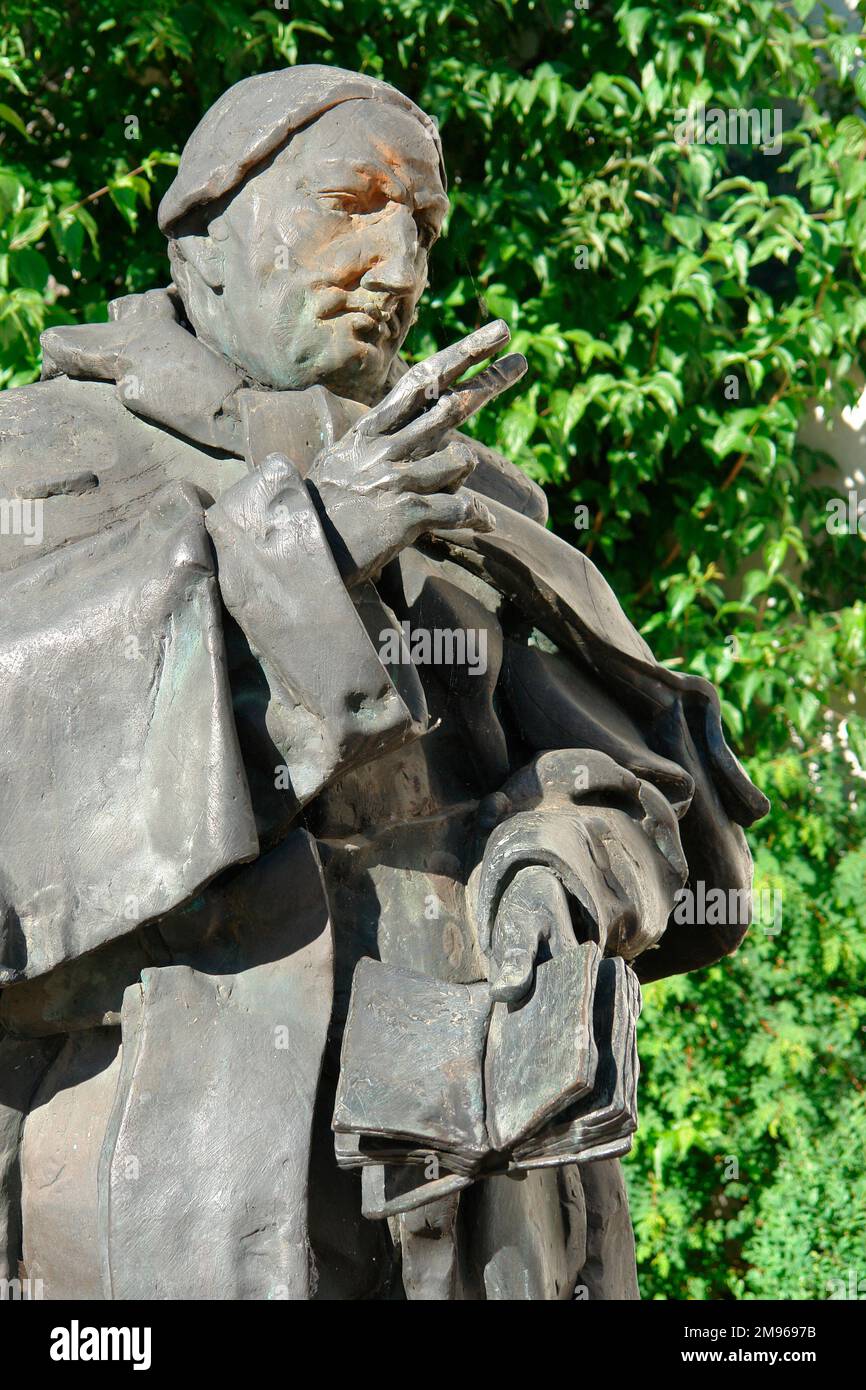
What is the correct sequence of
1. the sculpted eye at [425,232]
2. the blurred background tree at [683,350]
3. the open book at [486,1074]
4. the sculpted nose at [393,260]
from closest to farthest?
the open book at [486,1074] → the sculpted nose at [393,260] → the sculpted eye at [425,232] → the blurred background tree at [683,350]

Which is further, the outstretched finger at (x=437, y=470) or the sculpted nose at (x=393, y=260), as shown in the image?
the sculpted nose at (x=393, y=260)

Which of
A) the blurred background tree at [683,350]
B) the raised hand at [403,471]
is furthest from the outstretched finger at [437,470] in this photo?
the blurred background tree at [683,350]

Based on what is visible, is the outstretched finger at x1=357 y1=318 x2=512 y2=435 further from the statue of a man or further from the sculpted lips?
the sculpted lips

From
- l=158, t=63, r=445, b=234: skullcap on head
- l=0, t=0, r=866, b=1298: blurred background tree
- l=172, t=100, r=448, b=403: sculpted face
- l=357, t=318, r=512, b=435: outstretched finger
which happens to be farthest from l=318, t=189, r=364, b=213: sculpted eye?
l=0, t=0, r=866, b=1298: blurred background tree

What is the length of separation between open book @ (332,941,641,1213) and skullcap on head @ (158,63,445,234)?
110cm

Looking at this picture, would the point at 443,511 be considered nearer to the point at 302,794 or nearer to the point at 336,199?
the point at 302,794

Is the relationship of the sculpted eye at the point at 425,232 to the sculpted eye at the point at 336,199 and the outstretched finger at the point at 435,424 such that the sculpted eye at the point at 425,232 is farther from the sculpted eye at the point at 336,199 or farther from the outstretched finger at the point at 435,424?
the outstretched finger at the point at 435,424

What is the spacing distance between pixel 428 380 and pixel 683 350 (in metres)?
3.40

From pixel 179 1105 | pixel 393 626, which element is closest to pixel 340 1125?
pixel 179 1105

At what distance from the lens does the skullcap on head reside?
2689 mm

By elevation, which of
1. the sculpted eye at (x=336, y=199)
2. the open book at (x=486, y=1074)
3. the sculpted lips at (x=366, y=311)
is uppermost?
the sculpted eye at (x=336, y=199)

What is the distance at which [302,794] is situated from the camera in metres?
2.43

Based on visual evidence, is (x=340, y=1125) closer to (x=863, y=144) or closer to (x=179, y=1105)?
(x=179, y=1105)

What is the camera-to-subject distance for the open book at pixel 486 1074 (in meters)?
2.34
